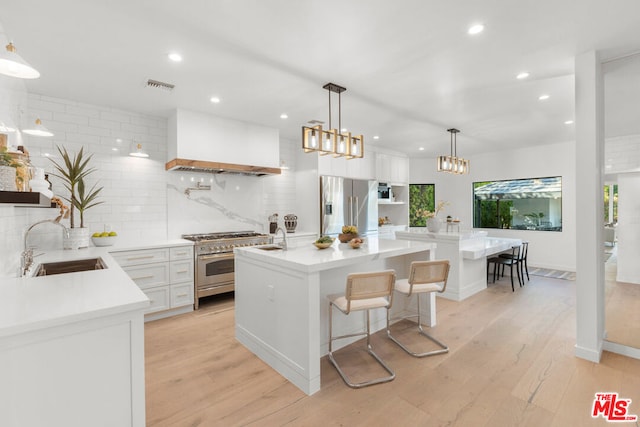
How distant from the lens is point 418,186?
27.4 feet

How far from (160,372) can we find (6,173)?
73.5 inches

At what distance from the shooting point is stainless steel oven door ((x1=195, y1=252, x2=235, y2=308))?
4082 millimetres

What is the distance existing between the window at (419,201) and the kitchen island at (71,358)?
7.60m

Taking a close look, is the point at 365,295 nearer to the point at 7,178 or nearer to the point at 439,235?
the point at 7,178

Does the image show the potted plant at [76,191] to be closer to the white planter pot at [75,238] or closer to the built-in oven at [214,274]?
the white planter pot at [75,238]

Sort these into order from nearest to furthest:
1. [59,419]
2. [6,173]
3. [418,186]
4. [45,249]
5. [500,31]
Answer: [59,419]
[6,173]
[500,31]
[45,249]
[418,186]

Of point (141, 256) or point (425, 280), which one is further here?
point (141, 256)

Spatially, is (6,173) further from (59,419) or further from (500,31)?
(500,31)

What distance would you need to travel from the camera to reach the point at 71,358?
1.31m

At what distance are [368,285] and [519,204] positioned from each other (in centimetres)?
622

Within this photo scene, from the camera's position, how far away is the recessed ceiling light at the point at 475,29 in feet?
7.29

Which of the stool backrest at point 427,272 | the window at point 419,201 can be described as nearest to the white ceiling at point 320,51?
the stool backrest at point 427,272

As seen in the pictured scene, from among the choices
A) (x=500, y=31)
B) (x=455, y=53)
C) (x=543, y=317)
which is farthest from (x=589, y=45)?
(x=543, y=317)

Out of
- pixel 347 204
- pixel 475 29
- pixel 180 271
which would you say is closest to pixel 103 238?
pixel 180 271
